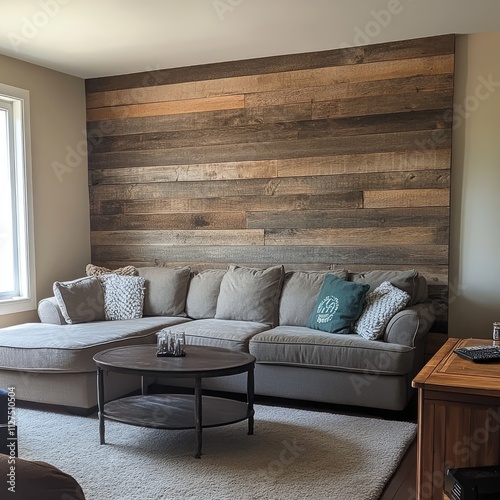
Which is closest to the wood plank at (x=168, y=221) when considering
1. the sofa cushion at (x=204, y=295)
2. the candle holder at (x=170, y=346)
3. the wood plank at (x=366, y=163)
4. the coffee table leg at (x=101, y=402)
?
the sofa cushion at (x=204, y=295)

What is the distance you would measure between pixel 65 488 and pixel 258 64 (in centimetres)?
434

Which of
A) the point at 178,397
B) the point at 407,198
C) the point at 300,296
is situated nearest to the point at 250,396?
the point at 178,397

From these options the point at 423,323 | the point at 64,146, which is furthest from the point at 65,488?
the point at 64,146

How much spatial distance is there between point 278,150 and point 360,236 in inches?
39.6

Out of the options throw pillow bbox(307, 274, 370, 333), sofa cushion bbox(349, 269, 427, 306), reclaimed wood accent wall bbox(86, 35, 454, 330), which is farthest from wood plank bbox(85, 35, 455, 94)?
throw pillow bbox(307, 274, 370, 333)

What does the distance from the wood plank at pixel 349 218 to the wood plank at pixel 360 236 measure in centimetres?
3

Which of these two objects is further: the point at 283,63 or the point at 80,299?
the point at 283,63

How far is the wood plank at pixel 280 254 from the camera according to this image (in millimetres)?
4406

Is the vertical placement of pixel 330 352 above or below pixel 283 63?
below

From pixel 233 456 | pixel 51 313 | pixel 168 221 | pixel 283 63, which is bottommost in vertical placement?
pixel 233 456

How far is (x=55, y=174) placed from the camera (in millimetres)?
5168

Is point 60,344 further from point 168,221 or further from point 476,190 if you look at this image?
point 476,190

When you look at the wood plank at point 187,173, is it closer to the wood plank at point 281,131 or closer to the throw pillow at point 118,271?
the wood plank at point 281,131

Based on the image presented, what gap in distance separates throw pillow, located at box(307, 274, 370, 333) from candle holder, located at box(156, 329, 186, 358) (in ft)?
3.75
